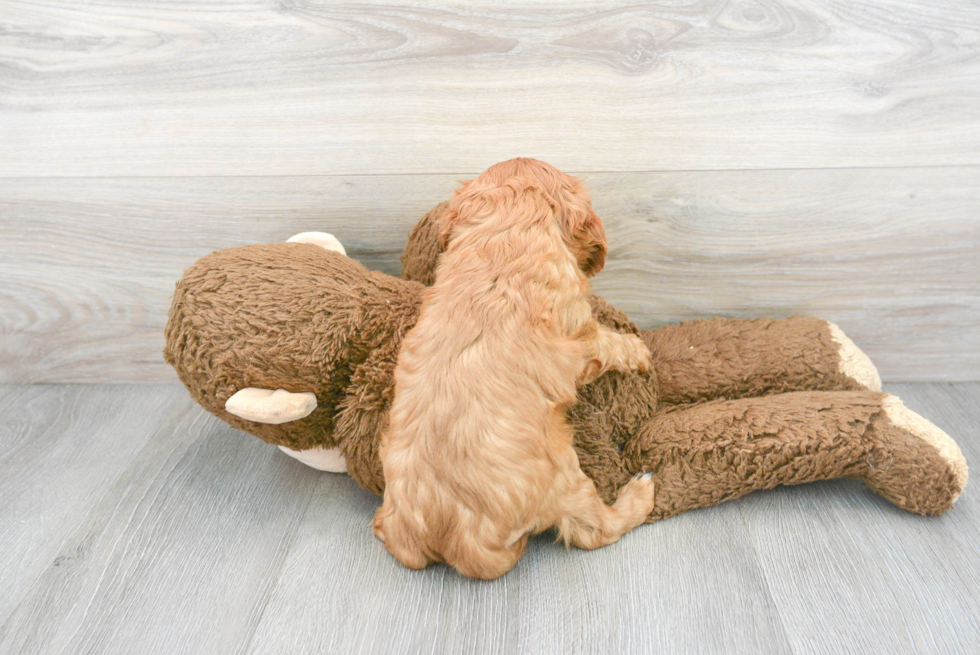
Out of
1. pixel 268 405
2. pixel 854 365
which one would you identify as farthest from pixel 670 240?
pixel 268 405

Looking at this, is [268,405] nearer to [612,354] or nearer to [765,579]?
[612,354]

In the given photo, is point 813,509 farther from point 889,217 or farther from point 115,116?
point 115,116

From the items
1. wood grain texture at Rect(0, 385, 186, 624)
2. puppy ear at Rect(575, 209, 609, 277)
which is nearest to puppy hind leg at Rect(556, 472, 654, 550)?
puppy ear at Rect(575, 209, 609, 277)

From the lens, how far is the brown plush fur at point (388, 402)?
50.2 inches

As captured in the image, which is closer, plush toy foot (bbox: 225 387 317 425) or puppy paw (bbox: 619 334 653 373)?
plush toy foot (bbox: 225 387 317 425)

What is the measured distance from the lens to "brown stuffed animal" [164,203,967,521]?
127cm

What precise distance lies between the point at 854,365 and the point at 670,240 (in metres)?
0.51

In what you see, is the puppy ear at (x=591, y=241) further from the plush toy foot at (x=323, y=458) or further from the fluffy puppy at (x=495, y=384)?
the plush toy foot at (x=323, y=458)

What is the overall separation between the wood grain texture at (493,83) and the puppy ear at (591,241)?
334mm

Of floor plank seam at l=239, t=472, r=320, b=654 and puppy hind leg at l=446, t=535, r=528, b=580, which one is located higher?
puppy hind leg at l=446, t=535, r=528, b=580

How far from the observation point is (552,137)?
1.54m

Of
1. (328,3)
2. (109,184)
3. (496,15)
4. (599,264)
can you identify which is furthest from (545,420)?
(109,184)

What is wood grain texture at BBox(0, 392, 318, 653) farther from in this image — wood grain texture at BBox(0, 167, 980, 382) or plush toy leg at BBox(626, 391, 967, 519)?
plush toy leg at BBox(626, 391, 967, 519)

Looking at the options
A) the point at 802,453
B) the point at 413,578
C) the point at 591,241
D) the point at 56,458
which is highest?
the point at 591,241
